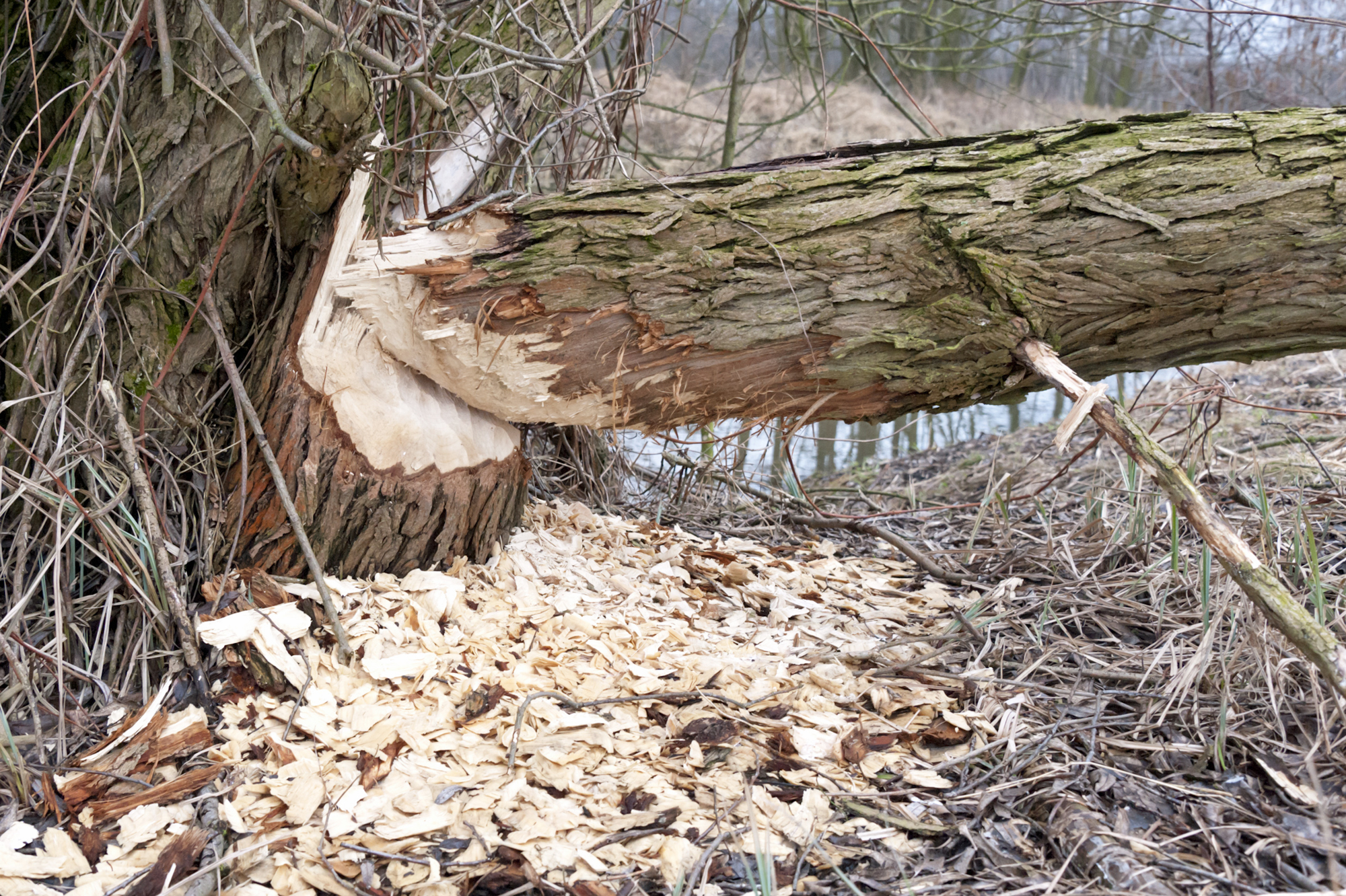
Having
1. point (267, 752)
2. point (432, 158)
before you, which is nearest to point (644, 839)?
point (267, 752)

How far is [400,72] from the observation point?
1.64 metres

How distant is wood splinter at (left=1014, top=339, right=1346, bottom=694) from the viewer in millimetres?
1365

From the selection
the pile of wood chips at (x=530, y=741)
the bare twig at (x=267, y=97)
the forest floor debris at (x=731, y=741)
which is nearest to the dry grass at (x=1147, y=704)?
the forest floor debris at (x=731, y=741)

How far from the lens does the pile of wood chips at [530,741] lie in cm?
136

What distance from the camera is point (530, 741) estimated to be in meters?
1.62

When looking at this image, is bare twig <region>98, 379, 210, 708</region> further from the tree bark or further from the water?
the water

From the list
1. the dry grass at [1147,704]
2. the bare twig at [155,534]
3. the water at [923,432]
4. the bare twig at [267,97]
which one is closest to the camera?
the dry grass at [1147,704]

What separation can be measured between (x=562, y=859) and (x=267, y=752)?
0.64m

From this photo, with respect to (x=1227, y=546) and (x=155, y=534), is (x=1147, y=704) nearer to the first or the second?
(x=1227, y=546)

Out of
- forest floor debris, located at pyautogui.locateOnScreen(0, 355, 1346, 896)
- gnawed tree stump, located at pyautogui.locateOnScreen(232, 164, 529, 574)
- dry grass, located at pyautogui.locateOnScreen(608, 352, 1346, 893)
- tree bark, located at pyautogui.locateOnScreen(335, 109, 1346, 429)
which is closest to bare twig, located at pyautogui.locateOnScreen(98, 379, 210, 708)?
forest floor debris, located at pyautogui.locateOnScreen(0, 355, 1346, 896)

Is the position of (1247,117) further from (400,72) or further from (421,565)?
(421,565)

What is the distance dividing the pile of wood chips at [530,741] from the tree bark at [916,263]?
0.64 meters

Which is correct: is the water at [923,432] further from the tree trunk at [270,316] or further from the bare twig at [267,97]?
the bare twig at [267,97]

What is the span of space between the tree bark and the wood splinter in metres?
0.30
